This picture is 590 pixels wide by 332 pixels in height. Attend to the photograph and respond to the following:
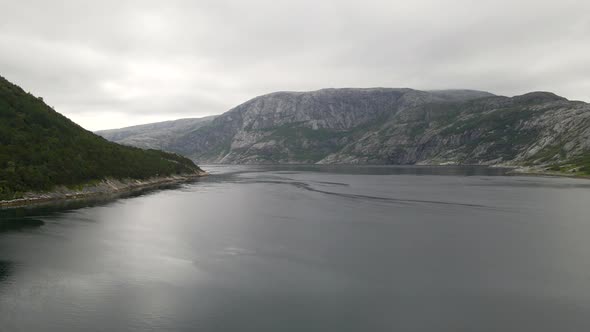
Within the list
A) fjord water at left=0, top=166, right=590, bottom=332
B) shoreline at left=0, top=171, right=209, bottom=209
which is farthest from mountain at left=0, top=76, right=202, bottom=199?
fjord water at left=0, top=166, right=590, bottom=332

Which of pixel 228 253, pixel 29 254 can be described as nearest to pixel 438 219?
pixel 228 253

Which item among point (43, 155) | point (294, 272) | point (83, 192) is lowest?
point (294, 272)

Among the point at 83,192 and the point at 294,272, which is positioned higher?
the point at 83,192

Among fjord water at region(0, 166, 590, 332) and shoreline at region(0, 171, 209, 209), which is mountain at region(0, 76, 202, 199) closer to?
shoreline at region(0, 171, 209, 209)

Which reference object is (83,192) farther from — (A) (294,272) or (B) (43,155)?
(A) (294,272)

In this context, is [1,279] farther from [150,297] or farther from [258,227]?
[258,227]

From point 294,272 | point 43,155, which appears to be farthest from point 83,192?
point 294,272
